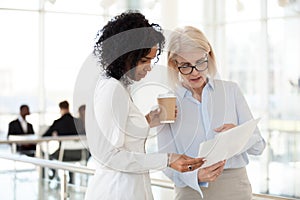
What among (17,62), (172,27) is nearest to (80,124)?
(172,27)

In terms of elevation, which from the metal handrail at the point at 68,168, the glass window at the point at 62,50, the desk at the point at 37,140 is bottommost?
the desk at the point at 37,140

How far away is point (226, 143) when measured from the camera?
198 centimetres

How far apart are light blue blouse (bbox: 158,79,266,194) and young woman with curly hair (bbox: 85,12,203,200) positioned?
7.2 inches

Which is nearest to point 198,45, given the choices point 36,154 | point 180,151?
point 180,151

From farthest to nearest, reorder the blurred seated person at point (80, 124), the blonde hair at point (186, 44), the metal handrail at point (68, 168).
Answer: the metal handrail at point (68, 168) < the blonde hair at point (186, 44) < the blurred seated person at point (80, 124)

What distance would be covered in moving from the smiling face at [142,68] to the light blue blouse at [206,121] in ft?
0.94

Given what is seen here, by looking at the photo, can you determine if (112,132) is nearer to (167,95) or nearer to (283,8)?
(167,95)

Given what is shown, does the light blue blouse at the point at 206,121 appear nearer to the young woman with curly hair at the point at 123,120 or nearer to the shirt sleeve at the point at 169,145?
the shirt sleeve at the point at 169,145

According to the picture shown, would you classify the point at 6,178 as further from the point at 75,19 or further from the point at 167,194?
the point at 75,19

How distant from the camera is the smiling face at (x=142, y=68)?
192 cm

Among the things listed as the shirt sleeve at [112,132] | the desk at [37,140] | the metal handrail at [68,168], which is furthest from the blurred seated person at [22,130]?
the shirt sleeve at [112,132]

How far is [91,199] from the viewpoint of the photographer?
2033mm

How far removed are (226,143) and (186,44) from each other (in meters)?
0.39

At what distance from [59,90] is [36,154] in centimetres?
369
